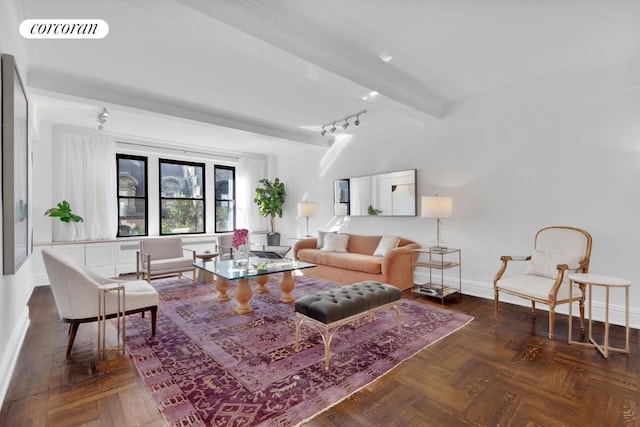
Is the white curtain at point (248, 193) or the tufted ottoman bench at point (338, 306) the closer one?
the tufted ottoman bench at point (338, 306)

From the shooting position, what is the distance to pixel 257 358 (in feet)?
8.30

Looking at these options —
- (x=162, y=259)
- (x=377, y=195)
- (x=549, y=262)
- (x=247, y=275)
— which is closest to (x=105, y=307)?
(x=247, y=275)

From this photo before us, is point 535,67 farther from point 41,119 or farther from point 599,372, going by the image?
point 41,119

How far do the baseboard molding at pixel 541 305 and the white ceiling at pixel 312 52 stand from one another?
251 cm

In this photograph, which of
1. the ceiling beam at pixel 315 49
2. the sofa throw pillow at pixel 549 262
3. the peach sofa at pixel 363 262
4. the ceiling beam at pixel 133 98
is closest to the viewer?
the ceiling beam at pixel 315 49

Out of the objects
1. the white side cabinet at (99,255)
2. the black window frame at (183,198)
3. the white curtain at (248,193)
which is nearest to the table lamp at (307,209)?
the white curtain at (248,193)

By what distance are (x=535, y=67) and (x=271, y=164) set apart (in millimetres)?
6085

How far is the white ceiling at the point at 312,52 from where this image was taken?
2.35 m

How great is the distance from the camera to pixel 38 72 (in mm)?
3336

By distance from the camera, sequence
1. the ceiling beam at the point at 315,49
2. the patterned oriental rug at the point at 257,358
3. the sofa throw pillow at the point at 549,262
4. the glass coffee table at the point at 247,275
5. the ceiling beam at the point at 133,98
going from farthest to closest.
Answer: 1. the glass coffee table at the point at 247,275
2. the ceiling beam at the point at 133,98
3. the sofa throw pillow at the point at 549,262
4. the ceiling beam at the point at 315,49
5. the patterned oriental rug at the point at 257,358

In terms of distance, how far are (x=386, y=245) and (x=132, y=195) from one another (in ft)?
17.5

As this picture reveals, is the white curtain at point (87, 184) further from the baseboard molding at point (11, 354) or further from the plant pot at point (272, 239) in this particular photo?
the plant pot at point (272, 239)

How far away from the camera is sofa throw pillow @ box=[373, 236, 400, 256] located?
195 inches

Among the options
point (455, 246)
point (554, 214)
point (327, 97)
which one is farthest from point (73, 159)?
point (554, 214)
